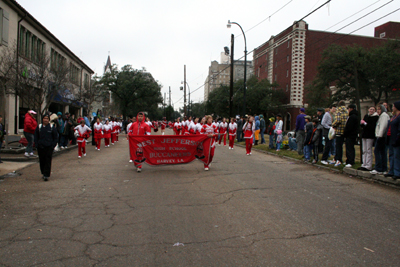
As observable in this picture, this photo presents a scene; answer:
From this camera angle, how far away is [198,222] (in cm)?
489

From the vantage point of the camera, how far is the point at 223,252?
3779 mm

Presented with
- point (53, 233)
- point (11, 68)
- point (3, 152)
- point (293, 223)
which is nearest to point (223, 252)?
point (293, 223)

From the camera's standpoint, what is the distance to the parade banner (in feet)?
32.7

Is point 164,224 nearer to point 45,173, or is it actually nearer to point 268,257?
point 268,257

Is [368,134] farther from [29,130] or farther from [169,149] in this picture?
[29,130]

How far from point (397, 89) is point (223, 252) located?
36.4 metres

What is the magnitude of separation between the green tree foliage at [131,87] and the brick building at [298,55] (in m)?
18.1

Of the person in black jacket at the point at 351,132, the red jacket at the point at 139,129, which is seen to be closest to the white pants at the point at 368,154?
the person in black jacket at the point at 351,132

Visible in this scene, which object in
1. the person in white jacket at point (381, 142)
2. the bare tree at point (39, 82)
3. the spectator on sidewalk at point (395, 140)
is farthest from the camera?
the bare tree at point (39, 82)

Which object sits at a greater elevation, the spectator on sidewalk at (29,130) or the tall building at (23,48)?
the tall building at (23,48)

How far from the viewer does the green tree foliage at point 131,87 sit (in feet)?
159

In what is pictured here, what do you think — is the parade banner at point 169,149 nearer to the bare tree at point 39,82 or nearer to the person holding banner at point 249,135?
the person holding banner at point 249,135

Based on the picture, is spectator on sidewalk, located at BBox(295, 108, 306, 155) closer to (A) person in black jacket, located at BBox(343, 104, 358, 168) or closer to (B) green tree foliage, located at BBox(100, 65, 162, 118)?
(A) person in black jacket, located at BBox(343, 104, 358, 168)

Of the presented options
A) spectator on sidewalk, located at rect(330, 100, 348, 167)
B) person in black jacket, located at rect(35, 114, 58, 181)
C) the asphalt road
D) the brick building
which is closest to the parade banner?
the asphalt road
